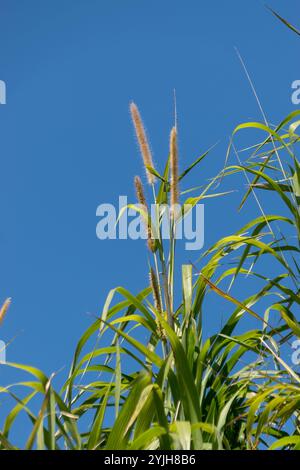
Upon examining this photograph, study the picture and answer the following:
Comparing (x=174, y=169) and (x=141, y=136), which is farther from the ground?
(x=141, y=136)

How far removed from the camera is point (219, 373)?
81.7 inches

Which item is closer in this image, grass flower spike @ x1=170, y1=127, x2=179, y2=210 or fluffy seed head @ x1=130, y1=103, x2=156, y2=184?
grass flower spike @ x1=170, y1=127, x2=179, y2=210

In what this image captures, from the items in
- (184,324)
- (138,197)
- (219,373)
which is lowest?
(219,373)

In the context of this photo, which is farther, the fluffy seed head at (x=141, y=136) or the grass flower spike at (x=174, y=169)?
the fluffy seed head at (x=141, y=136)

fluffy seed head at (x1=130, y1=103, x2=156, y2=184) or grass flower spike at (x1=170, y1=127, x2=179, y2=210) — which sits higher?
fluffy seed head at (x1=130, y1=103, x2=156, y2=184)

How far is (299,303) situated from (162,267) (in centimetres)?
39

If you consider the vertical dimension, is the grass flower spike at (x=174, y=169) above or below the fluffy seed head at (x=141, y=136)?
below
